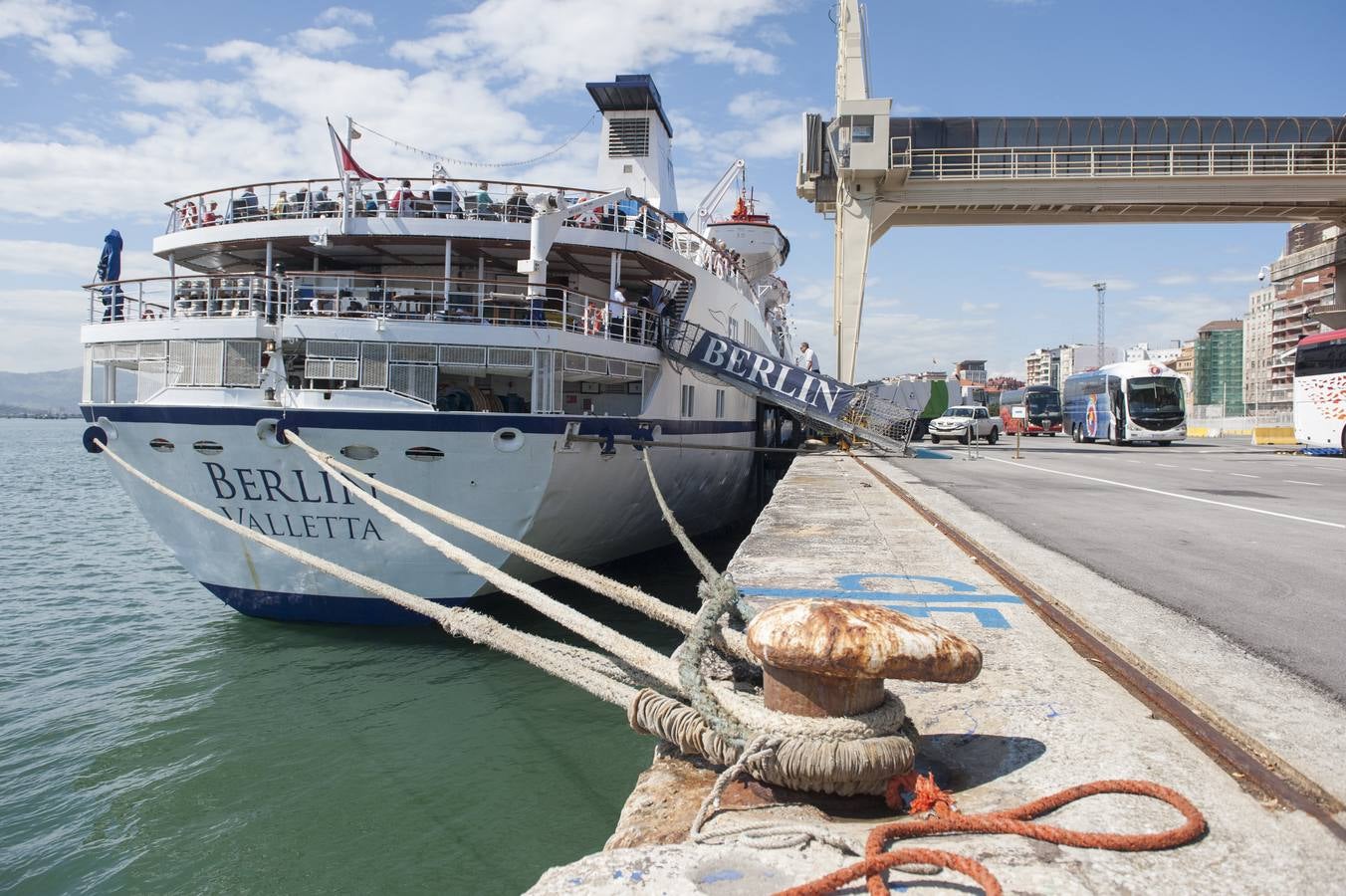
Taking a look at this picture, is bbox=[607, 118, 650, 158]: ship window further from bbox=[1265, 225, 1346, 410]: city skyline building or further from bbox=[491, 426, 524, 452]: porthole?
bbox=[1265, 225, 1346, 410]: city skyline building

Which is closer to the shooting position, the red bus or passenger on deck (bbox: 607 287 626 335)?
passenger on deck (bbox: 607 287 626 335)

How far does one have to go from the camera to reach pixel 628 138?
808 inches

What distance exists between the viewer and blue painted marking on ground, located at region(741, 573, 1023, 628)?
18.0ft

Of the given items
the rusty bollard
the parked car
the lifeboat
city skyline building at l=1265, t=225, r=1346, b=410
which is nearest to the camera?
the rusty bollard

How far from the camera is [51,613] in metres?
12.7

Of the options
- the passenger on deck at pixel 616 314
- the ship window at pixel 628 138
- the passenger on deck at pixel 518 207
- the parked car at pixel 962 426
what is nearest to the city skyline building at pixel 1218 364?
the parked car at pixel 962 426

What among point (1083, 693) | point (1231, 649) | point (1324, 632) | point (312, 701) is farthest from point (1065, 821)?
point (312, 701)

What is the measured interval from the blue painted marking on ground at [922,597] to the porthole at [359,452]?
5.71 m

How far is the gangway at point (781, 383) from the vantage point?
14516mm

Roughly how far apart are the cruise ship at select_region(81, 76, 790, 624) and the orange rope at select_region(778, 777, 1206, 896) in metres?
7.84

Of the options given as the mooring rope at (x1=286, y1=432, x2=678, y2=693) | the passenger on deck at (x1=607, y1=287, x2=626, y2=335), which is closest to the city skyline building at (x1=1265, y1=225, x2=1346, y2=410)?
the passenger on deck at (x1=607, y1=287, x2=626, y2=335)

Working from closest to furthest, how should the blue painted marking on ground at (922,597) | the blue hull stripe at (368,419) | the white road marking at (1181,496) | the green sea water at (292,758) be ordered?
the blue painted marking on ground at (922,597) < the green sea water at (292,758) < the blue hull stripe at (368,419) < the white road marking at (1181,496)

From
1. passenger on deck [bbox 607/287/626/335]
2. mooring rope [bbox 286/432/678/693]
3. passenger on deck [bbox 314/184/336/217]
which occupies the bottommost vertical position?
mooring rope [bbox 286/432/678/693]

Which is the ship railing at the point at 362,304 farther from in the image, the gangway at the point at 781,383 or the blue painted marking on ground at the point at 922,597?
the blue painted marking on ground at the point at 922,597
